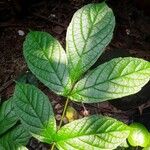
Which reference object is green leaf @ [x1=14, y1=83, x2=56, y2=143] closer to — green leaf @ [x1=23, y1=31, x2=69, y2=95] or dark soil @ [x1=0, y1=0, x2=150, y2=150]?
green leaf @ [x1=23, y1=31, x2=69, y2=95]

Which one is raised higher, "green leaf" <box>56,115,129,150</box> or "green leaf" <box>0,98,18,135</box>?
"green leaf" <box>56,115,129,150</box>

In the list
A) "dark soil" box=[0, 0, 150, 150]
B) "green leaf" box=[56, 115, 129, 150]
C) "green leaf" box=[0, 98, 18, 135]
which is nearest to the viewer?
"green leaf" box=[56, 115, 129, 150]

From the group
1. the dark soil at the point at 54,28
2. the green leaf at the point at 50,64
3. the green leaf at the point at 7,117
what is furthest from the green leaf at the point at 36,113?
the dark soil at the point at 54,28

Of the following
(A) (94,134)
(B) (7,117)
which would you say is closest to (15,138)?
(B) (7,117)

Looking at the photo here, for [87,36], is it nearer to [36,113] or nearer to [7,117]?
[36,113]

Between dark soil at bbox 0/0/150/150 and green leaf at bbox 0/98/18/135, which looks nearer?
green leaf at bbox 0/98/18/135

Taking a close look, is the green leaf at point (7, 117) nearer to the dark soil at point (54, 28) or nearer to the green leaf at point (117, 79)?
the green leaf at point (117, 79)

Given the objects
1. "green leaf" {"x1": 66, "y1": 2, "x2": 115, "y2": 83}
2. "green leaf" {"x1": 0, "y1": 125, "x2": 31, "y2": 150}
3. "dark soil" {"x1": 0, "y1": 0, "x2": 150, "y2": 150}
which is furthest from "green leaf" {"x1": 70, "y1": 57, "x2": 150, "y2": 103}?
"dark soil" {"x1": 0, "y1": 0, "x2": 150, "y2": 150}
